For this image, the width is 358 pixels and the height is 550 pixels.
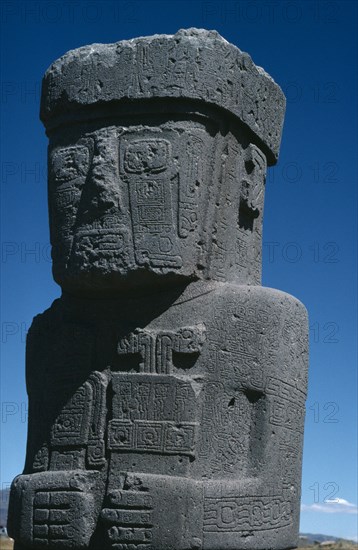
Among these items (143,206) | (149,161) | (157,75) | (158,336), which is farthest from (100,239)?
(157,75)

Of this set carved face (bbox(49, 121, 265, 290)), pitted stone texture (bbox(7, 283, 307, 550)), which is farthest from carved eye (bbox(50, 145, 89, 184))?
pitted stone texture (bbox(7, 283, 307, 550))

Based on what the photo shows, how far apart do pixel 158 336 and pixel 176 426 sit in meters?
0.59

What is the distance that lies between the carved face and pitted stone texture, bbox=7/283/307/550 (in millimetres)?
274

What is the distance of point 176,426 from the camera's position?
18.1 ft

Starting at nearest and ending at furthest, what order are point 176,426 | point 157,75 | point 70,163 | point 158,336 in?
1. point 176,426
2. point 158,336
3. point 157,75
4. point 70,163

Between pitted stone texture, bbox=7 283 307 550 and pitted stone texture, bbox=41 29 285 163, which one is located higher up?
pitted stone texture, bbox=41 29 285 163

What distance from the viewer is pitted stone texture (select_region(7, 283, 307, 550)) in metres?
5.35

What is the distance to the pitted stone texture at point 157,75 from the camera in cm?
581

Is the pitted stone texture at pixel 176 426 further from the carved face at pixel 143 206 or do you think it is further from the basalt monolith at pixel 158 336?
the carved face at pixel 143 206

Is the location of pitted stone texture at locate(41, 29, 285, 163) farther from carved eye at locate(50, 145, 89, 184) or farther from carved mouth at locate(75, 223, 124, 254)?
carved mouth at locate(75, 223, 124, 254)

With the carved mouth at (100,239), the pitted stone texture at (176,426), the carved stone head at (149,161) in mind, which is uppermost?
the carved stone head at (149,161)

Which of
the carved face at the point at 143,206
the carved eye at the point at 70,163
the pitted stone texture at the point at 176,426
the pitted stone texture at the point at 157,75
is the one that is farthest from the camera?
the carved eye at the point at 70,163

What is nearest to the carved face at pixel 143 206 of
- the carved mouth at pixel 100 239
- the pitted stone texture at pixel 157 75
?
the carved mouth at pixel 100 239

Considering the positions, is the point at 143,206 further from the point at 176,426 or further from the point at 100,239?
the point at 176,426
